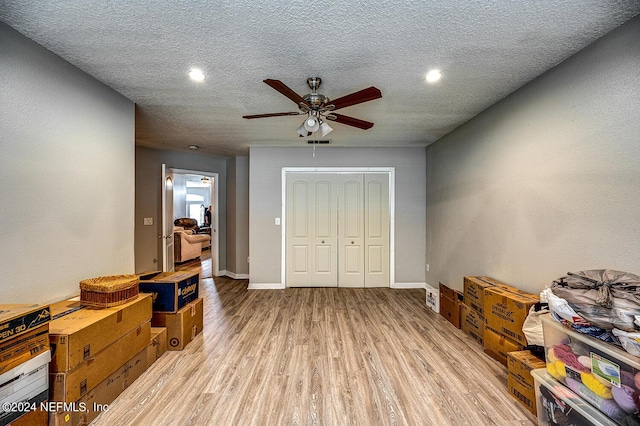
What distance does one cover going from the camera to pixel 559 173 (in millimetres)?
2037

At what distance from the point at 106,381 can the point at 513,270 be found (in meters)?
3.55

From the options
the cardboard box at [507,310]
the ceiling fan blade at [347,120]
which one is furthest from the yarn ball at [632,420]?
the ceiling fan blade at [347,120]

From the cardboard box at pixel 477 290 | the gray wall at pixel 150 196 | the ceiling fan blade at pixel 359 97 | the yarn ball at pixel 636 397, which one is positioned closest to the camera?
the yarn ball at pixel 636 397

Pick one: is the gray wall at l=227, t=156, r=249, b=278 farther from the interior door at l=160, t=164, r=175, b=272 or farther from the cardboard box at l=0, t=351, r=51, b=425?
the cardboard box at l=0, t=351, r=51, b=425

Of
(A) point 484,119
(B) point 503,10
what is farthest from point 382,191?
(B) point 503,10

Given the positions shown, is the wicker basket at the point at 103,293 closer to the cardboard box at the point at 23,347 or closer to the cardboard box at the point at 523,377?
the cardboard box at the point at 23,347

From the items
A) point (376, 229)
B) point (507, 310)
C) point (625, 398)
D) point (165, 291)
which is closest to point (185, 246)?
point (165, 291)

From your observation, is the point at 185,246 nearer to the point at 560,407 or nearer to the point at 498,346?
the point at 498,346

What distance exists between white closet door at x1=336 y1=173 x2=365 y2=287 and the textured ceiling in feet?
6.28

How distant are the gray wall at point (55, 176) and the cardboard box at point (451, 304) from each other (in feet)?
12.0

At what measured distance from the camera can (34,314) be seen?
139 centimetres

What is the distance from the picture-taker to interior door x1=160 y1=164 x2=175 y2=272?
15.3 feet

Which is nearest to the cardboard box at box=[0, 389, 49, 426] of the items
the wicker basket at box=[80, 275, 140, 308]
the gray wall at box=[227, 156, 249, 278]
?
the wicker basket at box=[80, 275, 140, 308]

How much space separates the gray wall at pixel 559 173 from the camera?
5.24 feet
